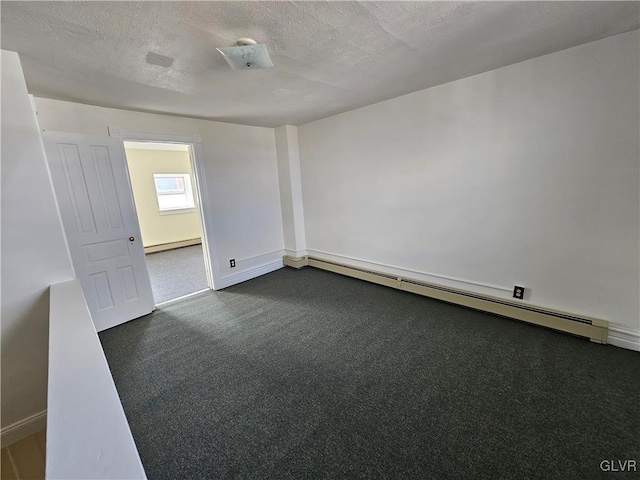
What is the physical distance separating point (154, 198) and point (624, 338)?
298 inches

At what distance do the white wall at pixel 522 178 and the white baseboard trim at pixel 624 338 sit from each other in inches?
1.0

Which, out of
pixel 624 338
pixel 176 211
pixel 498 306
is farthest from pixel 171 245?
pixel 624 338

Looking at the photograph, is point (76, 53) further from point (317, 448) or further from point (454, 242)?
point (454, 242)

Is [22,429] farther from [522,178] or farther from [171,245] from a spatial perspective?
[171,245]

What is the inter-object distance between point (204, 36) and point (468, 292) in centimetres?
319

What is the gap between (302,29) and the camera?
5.15 ft

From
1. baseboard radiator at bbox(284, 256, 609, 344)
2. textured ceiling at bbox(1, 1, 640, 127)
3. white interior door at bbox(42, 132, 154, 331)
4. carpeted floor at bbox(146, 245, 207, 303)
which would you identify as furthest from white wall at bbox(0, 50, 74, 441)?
baseboard radiator at bbox(284, 256, 609, 344)

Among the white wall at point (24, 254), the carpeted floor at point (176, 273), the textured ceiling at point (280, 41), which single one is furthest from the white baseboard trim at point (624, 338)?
the carpeted floor at point (176, 273)

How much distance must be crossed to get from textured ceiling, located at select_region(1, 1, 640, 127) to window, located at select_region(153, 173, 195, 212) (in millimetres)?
3911

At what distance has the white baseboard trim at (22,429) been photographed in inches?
67.8

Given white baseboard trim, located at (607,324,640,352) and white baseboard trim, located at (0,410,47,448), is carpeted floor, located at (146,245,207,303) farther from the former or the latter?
white baseboard trim, located at (607,324,640,352)

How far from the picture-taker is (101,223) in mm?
2799

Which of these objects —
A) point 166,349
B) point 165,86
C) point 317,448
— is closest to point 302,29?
point 165,86

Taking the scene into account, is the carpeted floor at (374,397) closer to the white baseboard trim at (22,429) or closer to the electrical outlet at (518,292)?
the electrical outlet at (518,292)
